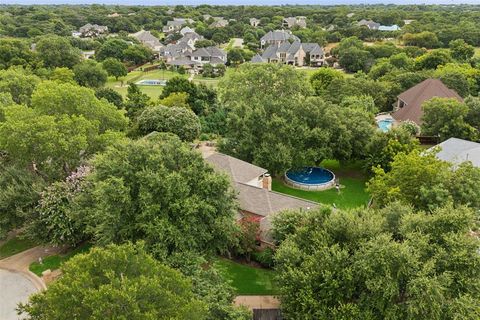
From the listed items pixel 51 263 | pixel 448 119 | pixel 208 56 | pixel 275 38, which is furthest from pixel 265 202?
pixel 275 38

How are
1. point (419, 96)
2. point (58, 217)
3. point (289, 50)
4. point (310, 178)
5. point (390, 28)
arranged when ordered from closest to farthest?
1. point (58, 217)
2. point (310, 178)
3. point (419, 96)
4. point (289, 50)
5. point (390, 28)

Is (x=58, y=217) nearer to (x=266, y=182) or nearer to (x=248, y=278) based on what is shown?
(x=248, y=278)

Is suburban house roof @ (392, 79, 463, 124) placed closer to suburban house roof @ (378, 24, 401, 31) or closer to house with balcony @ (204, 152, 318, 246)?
house with balcony @ (204, 152, 318, 246)

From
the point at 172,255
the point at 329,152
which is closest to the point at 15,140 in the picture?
the point at 172,255

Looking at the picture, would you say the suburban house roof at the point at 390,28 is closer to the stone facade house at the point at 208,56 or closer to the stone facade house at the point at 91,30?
the stone facade house at the point at 208,56

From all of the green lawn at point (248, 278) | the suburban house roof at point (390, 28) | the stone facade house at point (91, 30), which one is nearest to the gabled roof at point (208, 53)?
the stone facade house at point (91, 30)

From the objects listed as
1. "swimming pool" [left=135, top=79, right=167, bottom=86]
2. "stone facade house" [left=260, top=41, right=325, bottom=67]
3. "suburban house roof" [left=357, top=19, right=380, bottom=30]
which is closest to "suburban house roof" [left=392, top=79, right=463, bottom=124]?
"swimming pool" [left=135, top=79, right=167, bottom=86]
